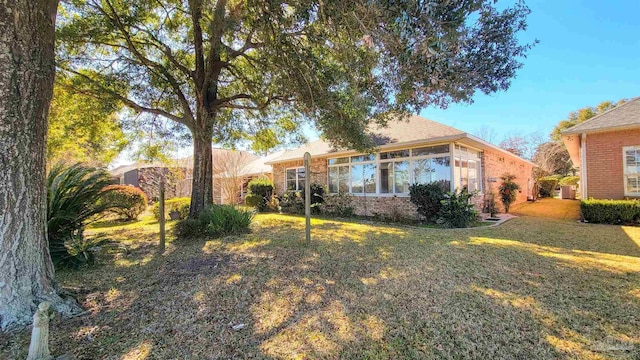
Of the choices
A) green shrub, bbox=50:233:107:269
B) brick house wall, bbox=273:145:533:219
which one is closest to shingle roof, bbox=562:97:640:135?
brick house wall, bbox=273:145:533:219

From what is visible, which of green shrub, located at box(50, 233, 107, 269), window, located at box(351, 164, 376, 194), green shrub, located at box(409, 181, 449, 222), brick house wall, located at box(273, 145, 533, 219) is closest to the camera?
green shrub, located at box(50, 233, 107, 269)

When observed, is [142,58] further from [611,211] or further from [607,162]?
[607,162]

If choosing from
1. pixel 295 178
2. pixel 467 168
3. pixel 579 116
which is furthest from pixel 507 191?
pixel 579 116

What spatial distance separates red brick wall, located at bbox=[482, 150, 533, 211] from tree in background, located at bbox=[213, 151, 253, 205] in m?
14.0

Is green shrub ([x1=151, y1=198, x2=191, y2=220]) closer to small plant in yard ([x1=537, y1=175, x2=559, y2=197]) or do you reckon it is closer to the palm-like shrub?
the palm-like shrub

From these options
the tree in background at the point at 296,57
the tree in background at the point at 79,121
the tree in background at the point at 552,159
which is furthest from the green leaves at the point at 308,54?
the tree in background at the point at 552,159

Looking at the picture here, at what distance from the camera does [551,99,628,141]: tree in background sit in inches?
969

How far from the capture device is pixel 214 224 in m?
7.43

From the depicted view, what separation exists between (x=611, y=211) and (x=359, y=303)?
10312mm

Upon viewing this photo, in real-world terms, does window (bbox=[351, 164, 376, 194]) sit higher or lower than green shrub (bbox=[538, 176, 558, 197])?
higher

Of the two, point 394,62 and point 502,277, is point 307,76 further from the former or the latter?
point 502,277

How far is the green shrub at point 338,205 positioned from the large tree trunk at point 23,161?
33.0 ft

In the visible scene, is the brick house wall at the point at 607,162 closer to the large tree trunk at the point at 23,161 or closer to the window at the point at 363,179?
the window at the point at 363,179

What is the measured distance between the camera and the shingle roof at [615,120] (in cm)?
873
